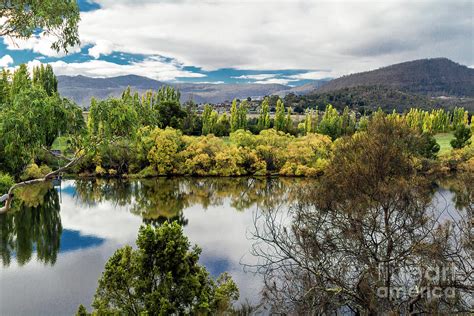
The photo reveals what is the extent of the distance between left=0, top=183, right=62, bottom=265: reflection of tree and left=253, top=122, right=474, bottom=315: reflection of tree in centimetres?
1119

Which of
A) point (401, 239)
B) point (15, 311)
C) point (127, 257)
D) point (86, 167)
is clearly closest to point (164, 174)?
point (86, 167)

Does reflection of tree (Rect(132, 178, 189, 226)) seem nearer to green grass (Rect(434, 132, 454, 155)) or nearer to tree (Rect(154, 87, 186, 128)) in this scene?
tree (Rect(154, 87, 186, 128))

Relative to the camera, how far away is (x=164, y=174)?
43250mm

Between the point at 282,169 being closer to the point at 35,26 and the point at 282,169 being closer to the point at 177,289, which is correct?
the point at 177,289

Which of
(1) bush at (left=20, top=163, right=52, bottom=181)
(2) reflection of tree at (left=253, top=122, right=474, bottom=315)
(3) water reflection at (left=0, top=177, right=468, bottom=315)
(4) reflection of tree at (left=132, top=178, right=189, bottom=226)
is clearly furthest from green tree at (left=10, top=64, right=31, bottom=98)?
(1) bush at (left=20, top=163, right=52, bottom=181)

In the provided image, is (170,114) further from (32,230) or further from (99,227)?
(32,230)

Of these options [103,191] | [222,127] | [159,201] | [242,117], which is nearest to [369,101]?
[242,117]

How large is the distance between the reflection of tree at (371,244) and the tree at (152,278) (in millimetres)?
2055

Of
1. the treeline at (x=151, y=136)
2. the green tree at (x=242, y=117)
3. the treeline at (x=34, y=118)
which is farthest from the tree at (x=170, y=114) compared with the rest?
the treeline at (x=34, y=118)

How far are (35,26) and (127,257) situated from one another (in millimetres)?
6020

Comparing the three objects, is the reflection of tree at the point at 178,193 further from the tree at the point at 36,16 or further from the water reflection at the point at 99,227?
the tree at the point at 36,16

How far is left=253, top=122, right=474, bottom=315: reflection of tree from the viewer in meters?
7.07

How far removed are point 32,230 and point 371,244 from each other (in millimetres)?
20848

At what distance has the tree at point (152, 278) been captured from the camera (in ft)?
31.7
